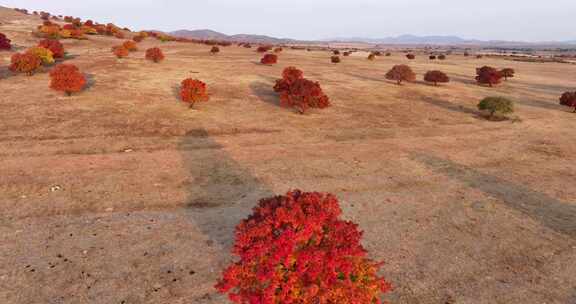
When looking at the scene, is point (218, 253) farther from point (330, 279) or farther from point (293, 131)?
point (293, 131)

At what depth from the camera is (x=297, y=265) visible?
523cm

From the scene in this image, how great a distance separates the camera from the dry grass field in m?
7.27

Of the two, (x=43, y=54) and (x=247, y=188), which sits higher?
(x=43, y=54)

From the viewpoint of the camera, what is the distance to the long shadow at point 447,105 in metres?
22.7

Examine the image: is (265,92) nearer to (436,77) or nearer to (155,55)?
(155,55)

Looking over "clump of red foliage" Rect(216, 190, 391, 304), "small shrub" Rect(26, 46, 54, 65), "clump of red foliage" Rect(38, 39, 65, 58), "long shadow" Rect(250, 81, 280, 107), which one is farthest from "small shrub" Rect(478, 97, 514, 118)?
"clump of red foliage" Rect(38, 39, 65, 58)

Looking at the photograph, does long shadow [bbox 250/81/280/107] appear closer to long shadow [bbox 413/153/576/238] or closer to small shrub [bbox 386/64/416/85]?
small shrub [bbox 386/64/416/85]

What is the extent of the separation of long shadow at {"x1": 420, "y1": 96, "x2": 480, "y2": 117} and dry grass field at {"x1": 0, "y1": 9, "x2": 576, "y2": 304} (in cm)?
37

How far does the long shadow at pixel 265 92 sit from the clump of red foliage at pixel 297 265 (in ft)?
55.1

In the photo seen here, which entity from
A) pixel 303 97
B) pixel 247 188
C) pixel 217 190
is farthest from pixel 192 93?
pixel 247 188

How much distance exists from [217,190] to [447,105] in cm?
1840

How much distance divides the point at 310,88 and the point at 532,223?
13629mm

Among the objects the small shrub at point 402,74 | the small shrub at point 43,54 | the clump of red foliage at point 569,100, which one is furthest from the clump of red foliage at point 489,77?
the small shrub at point 43,54

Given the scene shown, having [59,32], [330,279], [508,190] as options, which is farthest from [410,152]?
[59,32]
